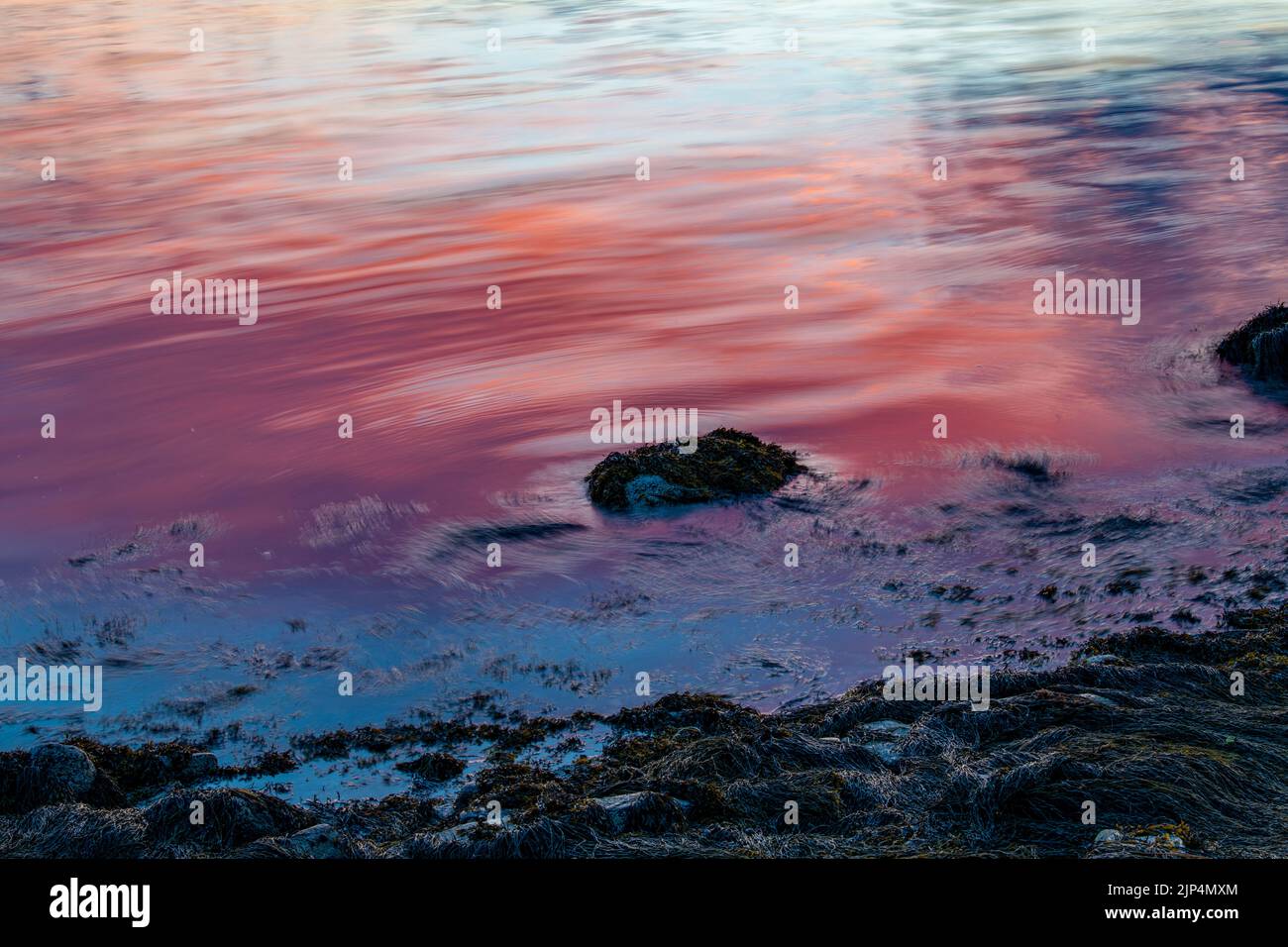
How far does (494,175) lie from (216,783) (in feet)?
55.2

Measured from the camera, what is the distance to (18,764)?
24.7 ft

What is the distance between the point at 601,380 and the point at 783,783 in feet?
26.2

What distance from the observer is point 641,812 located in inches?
268

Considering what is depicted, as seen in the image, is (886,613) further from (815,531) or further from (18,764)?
(18,764)

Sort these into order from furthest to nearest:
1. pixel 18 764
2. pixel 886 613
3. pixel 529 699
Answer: pixel 886 613
pixel 529 699
pixel 18 764

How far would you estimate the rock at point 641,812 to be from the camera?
22.2 ft

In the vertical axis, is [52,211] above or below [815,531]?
above

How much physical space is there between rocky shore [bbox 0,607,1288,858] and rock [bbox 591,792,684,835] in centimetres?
1

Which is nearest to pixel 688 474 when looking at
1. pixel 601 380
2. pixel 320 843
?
pixel 601 380

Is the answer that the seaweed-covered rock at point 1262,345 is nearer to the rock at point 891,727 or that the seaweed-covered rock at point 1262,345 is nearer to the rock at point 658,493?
the rock at point 658,493

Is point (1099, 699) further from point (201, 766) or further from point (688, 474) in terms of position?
point (201, 766)

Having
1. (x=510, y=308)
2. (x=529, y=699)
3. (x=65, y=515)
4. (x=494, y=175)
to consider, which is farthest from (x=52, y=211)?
(x=529, y=699)

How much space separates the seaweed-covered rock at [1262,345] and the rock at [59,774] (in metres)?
11.6

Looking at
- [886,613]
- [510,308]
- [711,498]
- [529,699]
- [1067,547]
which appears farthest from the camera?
[510,308]
